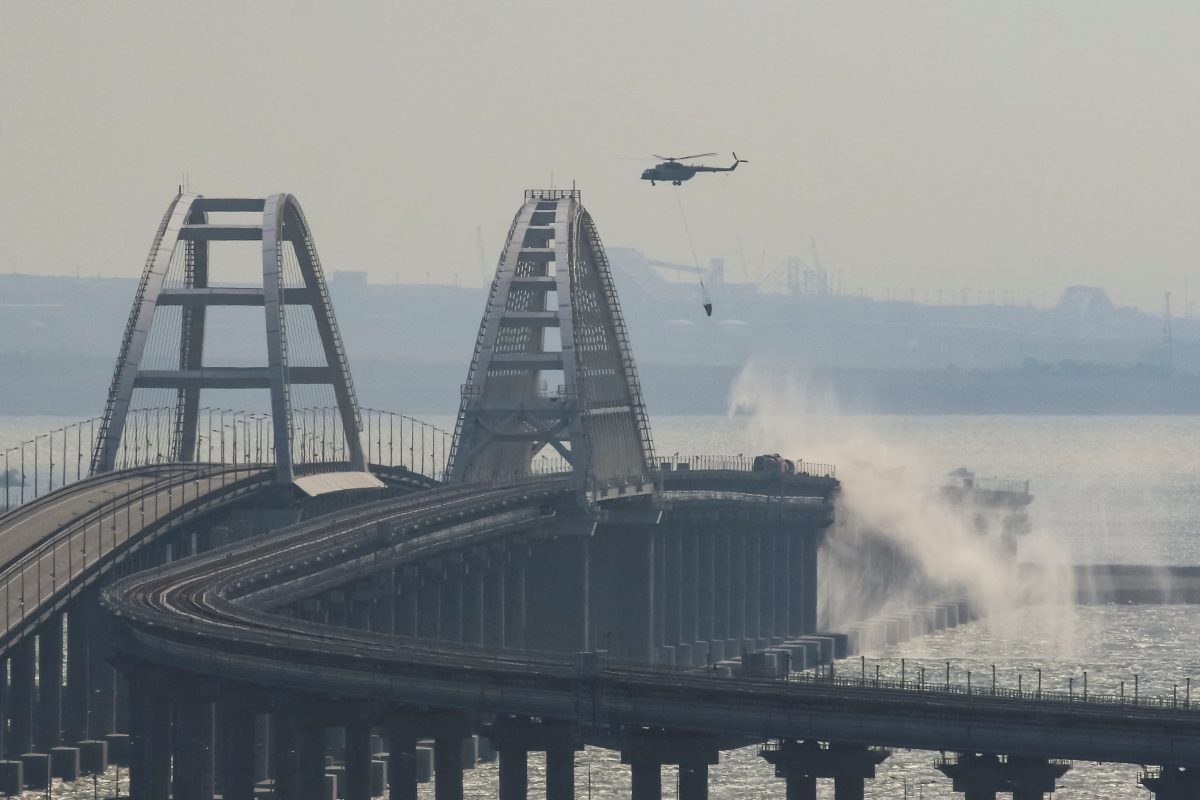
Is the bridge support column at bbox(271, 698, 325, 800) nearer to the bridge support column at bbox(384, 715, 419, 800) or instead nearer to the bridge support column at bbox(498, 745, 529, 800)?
the bridge support column at bbox(384, 715, 419, 800)

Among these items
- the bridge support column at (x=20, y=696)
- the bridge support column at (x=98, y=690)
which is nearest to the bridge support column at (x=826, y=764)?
the bridge support column at (x=20, y=696)

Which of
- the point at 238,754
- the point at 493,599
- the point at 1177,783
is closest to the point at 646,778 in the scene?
the point at 1177,783

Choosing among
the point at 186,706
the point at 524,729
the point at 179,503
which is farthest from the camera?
the point at 179,503

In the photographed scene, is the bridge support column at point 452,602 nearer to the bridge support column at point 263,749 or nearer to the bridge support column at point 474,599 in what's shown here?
the bridge support column at point 474,599

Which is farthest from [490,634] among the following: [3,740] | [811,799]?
[811,799]

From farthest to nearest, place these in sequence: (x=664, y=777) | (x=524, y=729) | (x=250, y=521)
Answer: (x=250, y=521) → (x=664, y=777) → (x=524, y=729)

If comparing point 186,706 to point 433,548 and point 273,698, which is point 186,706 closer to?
point 273,698

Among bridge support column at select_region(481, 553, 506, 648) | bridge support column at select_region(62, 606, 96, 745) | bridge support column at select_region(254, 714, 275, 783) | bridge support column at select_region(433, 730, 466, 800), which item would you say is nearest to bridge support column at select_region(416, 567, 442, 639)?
bridge support column at select_region(481, 553, 506, 648)

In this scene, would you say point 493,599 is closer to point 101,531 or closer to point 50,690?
point 101,531
